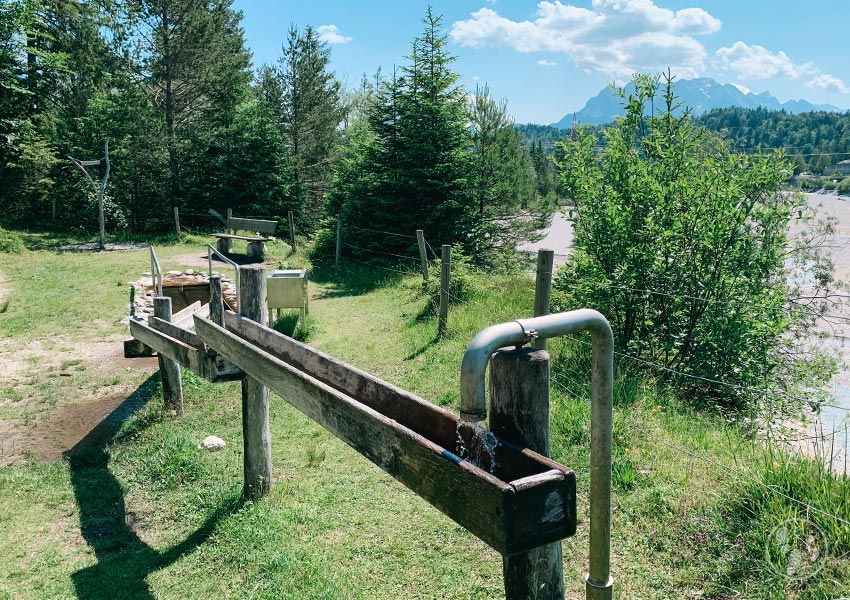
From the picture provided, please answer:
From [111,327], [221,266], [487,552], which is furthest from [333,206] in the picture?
[487,552]

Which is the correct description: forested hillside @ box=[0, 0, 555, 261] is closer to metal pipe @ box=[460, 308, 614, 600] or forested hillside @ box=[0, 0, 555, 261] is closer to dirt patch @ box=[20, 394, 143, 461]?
dirt patch @ box=[20, 394, 143, 461]

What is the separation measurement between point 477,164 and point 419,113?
2.05 metres

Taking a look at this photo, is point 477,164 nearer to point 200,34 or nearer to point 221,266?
point 221,266

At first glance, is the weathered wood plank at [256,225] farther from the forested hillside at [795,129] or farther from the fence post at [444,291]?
the forested hillside at [795,129]

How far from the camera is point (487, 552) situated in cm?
371

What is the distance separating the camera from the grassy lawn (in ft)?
11.1

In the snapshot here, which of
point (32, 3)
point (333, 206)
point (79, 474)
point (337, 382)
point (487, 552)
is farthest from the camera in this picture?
point (32, 3)

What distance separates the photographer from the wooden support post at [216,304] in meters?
4.90

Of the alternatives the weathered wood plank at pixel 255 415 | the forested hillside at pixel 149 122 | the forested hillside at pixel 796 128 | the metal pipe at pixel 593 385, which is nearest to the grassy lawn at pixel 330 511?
the weathered wood plank at pixel 255 415

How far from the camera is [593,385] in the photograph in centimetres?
211

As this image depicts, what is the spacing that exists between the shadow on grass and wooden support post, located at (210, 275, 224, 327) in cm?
147

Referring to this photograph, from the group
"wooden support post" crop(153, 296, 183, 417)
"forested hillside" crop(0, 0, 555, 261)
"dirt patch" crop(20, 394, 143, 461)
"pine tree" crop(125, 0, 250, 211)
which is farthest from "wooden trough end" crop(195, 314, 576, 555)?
"pine tree" crop(125, 0, 250, 211)

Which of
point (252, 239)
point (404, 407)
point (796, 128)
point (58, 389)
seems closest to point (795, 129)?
point (796, 128)

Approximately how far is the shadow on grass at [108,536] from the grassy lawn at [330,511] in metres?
0.02
